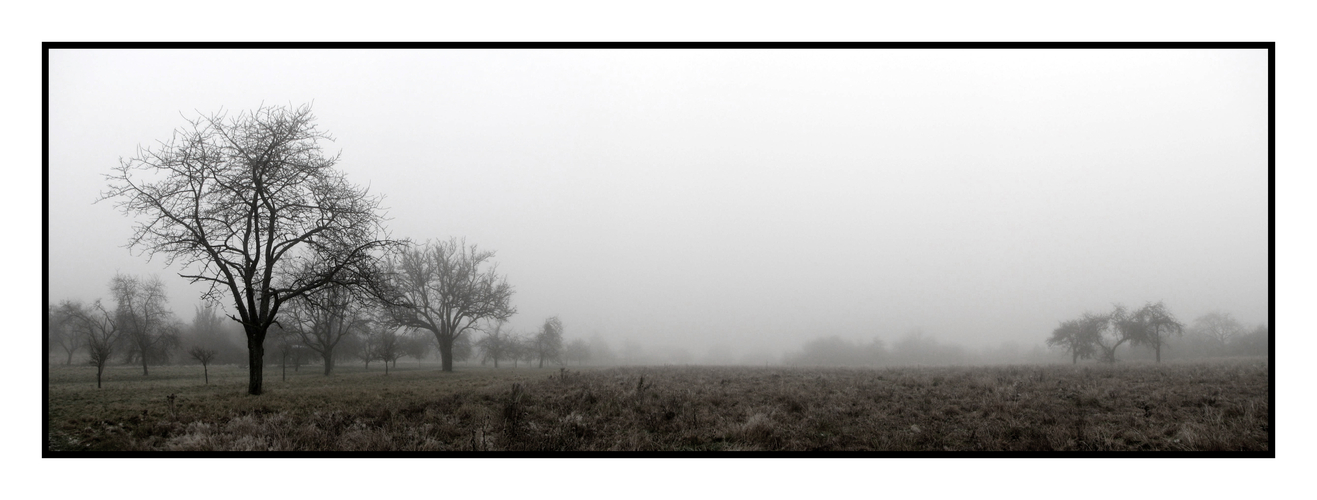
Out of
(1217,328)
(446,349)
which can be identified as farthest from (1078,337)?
(446,349)

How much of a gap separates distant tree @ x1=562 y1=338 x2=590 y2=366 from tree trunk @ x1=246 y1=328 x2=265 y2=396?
207 inches

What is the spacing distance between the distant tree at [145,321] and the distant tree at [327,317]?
1.87 meters

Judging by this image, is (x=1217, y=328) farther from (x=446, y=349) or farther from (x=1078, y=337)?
(x=446, y=349)

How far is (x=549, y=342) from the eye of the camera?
834 centimetres

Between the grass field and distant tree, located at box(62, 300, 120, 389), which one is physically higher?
distant tree, located at box(62, 300, 120, 389)

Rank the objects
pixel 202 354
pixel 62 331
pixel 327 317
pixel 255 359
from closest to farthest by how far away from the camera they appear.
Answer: pixel 62 331, pixel 255 359, pixel 202 354, pixel 327 317

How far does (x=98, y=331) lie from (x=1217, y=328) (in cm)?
2332

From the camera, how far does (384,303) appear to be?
8.23m

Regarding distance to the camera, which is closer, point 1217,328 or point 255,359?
point 255,359

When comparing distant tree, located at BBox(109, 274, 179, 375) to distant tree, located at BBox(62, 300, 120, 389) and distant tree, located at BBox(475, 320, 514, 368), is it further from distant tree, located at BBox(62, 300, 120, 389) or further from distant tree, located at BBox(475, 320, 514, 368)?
distant tree, located at BBox(475, 320, 514, 368)

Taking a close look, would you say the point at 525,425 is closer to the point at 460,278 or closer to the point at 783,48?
the point at 460,278

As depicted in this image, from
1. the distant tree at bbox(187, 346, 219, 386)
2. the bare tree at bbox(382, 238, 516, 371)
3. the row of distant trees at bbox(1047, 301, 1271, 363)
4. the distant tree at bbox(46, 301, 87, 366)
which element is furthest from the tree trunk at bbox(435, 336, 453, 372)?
the row of distant trees at bbox(1047, 301, 1271, 363)

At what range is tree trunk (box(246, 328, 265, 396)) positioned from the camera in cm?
746

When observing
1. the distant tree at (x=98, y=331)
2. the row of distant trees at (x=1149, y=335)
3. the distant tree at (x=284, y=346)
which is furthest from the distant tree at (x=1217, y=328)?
the distant tree at (x=98, y=331)
